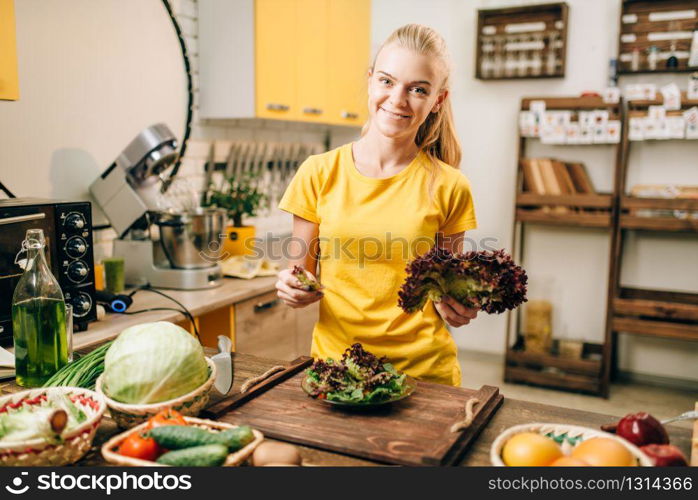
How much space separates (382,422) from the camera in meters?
1.19

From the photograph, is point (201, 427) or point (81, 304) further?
point (81, 304)

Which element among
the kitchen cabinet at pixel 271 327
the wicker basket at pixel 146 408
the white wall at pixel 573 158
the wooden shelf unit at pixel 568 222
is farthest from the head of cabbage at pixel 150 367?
the white wall at pixel 573 158

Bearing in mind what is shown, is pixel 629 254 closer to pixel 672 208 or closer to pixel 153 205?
pixel 672 208

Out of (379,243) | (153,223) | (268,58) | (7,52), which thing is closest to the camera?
(379,243)

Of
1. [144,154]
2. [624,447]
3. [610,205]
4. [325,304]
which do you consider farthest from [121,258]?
[610,205]

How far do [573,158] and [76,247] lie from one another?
3.41 metres

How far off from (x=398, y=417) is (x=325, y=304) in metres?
0.53

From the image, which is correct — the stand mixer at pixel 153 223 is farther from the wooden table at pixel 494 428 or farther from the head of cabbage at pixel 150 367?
the head of cabbage at pixel 150 367

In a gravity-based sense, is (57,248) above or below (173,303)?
above

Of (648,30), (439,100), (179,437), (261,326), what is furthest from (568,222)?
(179,437)

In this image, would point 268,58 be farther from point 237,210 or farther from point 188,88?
point 237,210

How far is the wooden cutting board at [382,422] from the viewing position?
1.07 meters

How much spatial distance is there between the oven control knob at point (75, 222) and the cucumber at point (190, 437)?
125 centimetres

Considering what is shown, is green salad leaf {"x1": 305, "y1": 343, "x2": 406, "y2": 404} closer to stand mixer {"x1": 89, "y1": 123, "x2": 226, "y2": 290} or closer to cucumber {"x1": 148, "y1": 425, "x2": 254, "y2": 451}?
cucumber {"x1": 148, "y1": 425, "x2": 254, "y2": 451}
